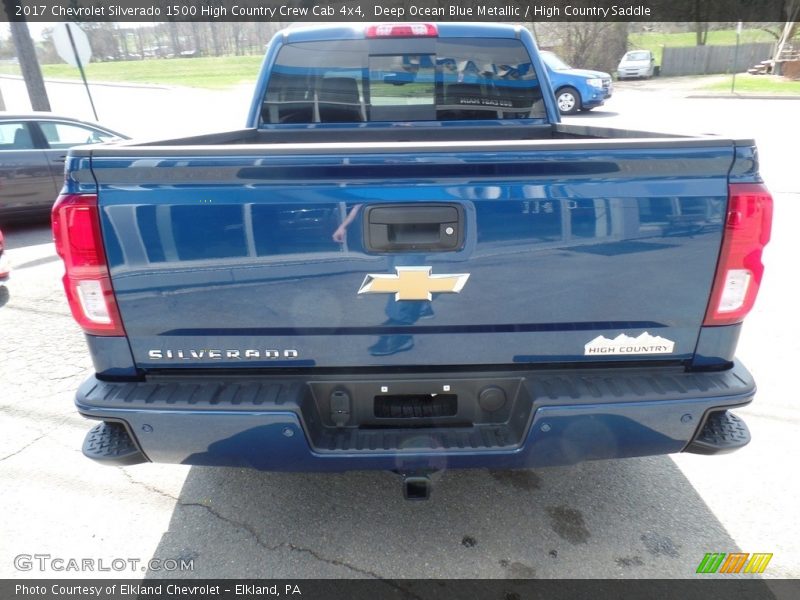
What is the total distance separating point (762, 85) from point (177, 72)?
41865 mm

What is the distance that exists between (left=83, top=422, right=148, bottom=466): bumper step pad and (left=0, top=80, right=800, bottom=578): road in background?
2.08 feet

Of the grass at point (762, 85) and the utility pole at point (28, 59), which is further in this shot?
the grass at point (762, 85)

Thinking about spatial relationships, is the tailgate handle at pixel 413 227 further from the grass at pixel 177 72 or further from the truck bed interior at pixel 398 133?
the grass at pixel 177 72

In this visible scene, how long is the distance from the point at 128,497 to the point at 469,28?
355 cm

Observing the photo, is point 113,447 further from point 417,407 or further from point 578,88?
point 578,88

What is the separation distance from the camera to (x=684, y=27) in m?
46.3

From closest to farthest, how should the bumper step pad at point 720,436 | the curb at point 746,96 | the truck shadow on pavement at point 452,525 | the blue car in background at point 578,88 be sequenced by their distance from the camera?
1. the bumper step pad at point 720,436
2. the truck shadow on pavement at point 452,525
3. the blue car in background at point 578,88
4. the curb at point 746,96

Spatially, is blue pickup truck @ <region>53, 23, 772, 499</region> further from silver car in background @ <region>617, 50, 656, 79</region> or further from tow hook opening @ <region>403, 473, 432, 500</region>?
silver car in background @ <region>617, 50, 656, 79</region>

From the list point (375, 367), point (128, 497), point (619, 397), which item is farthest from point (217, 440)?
point (619, 397)

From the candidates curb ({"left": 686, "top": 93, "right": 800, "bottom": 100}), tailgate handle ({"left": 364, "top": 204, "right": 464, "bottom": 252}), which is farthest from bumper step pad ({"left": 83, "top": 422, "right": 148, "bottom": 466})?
curb ({"left": 686, "top": 93, "right": 800, "bottom": 100})

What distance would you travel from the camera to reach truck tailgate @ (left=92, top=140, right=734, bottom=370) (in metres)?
1.86

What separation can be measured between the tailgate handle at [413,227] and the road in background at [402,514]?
1.43m

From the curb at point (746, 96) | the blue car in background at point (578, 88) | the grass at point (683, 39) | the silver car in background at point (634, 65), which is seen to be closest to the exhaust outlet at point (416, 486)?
the blue car in background at point (578, 88)

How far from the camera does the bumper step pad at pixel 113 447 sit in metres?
2.10
